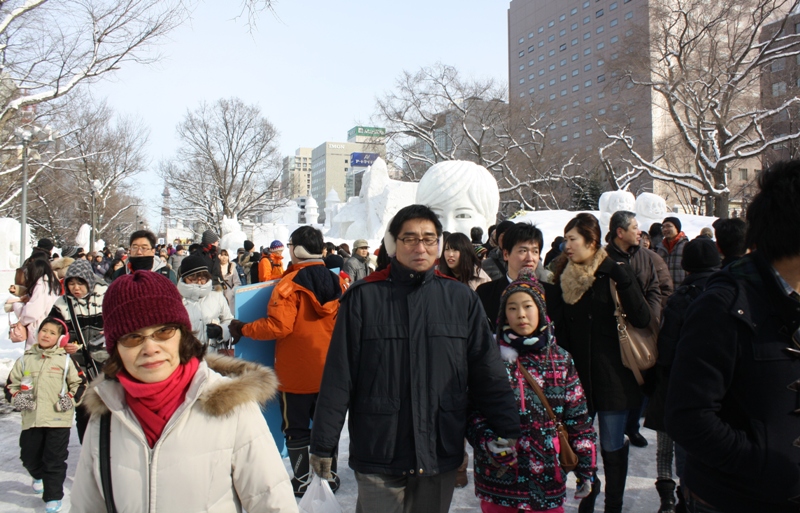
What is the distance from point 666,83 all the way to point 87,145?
91.3 feet

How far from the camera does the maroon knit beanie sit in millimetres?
1604

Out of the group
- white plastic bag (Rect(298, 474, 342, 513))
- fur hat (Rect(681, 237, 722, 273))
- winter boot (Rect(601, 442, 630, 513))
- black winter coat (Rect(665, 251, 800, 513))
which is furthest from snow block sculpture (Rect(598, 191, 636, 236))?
black winter coat (Rect(665, 251, 800, 513))

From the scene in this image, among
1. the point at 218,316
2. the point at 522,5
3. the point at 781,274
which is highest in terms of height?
the point at 522,5

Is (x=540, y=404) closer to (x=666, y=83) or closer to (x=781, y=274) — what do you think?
(x=781, y=274)

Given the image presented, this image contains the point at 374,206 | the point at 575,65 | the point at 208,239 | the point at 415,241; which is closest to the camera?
the point at 415,241

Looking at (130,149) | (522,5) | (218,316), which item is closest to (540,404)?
(218,316)

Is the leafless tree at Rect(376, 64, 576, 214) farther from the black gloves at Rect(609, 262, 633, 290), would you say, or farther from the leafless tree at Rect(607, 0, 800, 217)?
the black gloves at Rect(609, 262, 633, 290)

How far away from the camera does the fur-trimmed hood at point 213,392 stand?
1562mm

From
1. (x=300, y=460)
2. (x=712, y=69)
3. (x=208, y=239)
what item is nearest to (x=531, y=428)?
(x=300, y=460)

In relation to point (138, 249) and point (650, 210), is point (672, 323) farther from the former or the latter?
point (650, 210)

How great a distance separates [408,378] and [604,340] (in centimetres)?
150

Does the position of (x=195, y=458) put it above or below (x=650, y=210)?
below

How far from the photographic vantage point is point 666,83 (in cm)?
2044

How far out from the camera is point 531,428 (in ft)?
7.81
